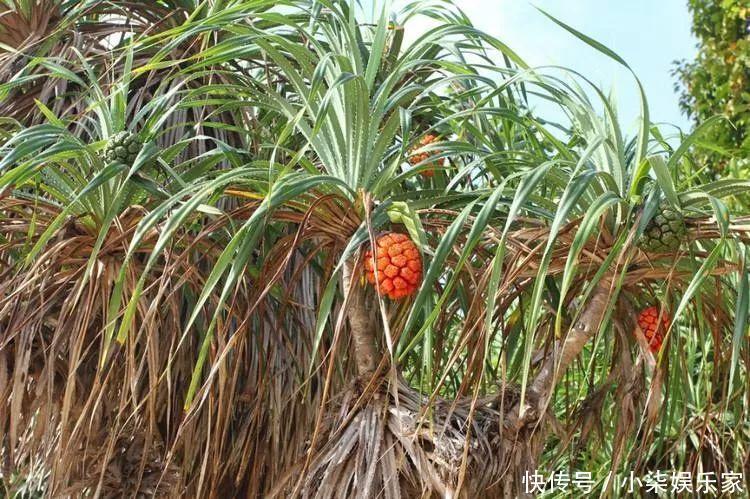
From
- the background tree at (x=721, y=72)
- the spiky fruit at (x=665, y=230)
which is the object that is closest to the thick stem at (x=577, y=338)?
the spiky fruit at (x=665, y=230)

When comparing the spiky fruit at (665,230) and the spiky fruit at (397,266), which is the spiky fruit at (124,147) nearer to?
Answer: the spiky fruit at (397,266)

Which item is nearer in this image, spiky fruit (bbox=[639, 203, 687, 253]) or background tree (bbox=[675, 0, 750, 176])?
spiky fruit (bbox=[639, 203, 687, 253])

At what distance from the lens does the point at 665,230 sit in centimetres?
171

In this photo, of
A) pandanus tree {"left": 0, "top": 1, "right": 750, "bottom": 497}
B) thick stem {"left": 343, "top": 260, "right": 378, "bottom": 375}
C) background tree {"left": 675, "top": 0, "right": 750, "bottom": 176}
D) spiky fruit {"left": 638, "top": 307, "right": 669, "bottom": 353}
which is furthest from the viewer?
background tree {"left": 675, "top": 0, "right": 750, "bottom": 176}

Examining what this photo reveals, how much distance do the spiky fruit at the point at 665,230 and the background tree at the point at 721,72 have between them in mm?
3491

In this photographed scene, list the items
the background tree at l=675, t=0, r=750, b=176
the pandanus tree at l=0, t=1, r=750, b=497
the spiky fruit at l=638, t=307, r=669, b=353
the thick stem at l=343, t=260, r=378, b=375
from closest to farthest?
the pandanus tree at l=0, t=1, r=750, b=497 → the spiky fruit at l=638, t=307, r=669, b=353 → the thick stem at l=343, t=260, r=378, b=375 → the background tree at l=675, t=0, r=750, b=176

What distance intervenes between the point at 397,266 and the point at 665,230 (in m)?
0.45

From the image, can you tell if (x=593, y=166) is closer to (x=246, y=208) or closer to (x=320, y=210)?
(x=320, y=210)

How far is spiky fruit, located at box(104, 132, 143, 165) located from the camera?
6.40 feet

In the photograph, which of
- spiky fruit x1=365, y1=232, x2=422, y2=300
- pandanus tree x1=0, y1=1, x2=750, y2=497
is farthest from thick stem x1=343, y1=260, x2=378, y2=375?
spiky fruit x1=365, y1=232, x2=422, y2=300

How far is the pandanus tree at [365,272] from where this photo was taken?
169 cm

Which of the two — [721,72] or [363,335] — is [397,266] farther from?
[721,72]

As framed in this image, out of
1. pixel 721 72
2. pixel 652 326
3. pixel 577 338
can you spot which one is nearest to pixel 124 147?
pixel 577 338

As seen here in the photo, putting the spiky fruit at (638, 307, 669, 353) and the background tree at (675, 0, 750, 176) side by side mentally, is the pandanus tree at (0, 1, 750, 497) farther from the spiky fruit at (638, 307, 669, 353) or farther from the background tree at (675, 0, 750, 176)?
the background tree at (675, 0, 750, 176)
